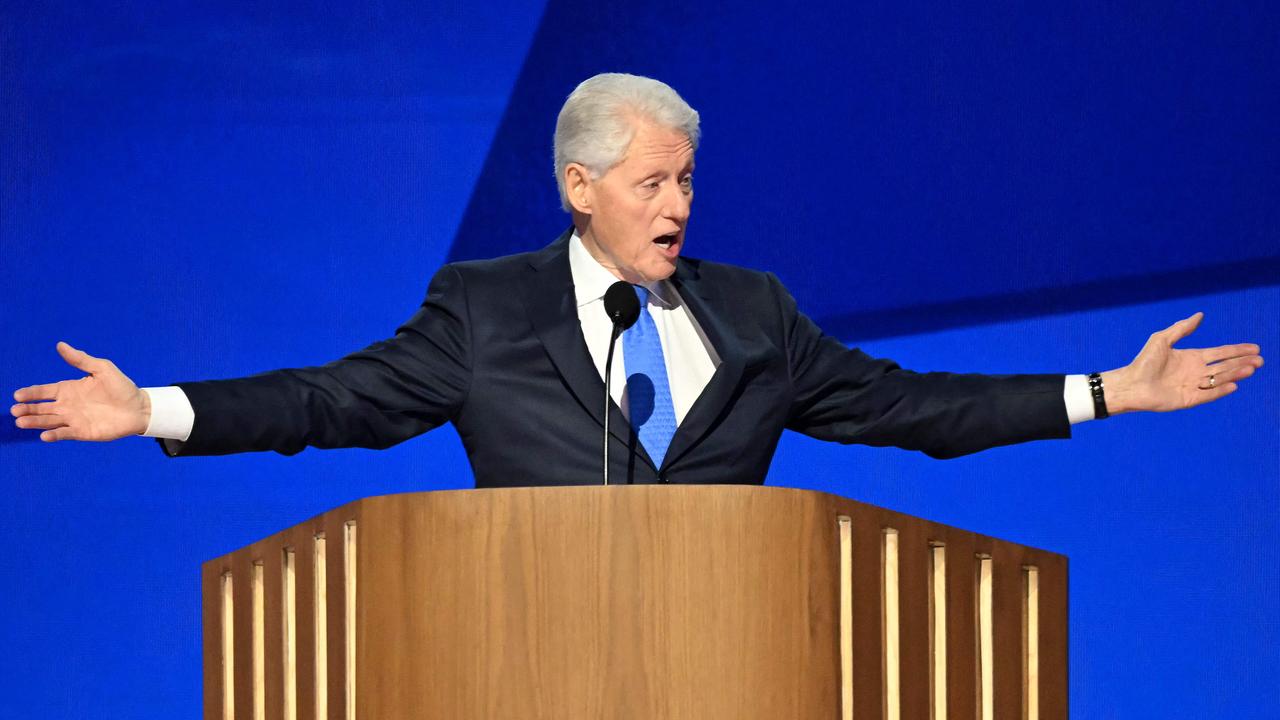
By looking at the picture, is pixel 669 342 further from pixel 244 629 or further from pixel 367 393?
pixel 244 629

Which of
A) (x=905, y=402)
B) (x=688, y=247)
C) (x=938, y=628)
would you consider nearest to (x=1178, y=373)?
(x=905, y=402)

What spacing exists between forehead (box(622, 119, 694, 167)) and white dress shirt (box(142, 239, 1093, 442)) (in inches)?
7.6

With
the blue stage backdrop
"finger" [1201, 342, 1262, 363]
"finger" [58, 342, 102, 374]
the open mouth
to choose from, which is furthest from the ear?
the blue stage backdrop

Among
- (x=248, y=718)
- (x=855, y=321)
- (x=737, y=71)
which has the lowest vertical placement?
(x=248, y=718)

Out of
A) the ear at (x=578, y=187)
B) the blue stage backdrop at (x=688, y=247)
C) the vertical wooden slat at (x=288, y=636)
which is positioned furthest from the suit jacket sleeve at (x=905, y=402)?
the blue stage backdrop at (x=688, y=247)

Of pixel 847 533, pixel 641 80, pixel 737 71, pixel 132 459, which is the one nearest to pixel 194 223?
pixel 132 459

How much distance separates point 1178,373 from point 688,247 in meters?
1.45

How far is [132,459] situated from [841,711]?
211cm

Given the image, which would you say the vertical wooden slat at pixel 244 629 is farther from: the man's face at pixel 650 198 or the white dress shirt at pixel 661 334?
the man's face at pixel 650 198

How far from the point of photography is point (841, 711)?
75.8 inches

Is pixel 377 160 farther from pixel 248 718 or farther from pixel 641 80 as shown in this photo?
pixel 248 718

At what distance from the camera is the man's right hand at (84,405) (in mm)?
2078

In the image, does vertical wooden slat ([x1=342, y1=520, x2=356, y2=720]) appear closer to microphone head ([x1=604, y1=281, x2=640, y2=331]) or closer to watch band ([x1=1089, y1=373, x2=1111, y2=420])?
microphone head ([x1=604, y1=281, x2=640, y2=331])

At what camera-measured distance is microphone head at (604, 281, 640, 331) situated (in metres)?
2.14
